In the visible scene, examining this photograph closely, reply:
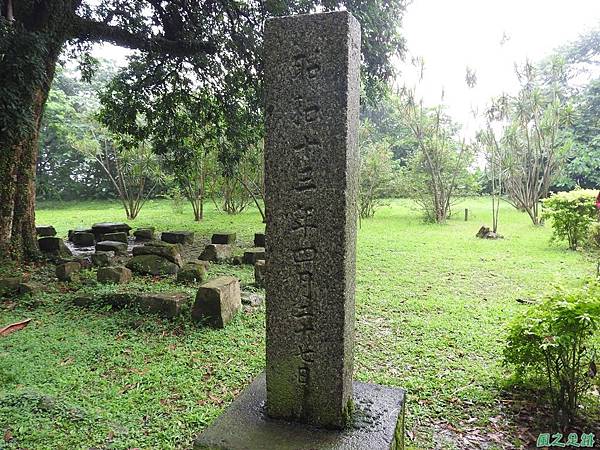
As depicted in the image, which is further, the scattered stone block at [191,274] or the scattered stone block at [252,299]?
the scattered stone block at [191,274]

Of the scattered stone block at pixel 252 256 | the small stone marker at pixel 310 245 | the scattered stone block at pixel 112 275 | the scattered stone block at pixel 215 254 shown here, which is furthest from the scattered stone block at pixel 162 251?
the small stone marker at pixel 310 245

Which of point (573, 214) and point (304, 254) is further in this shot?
point (573, 214)

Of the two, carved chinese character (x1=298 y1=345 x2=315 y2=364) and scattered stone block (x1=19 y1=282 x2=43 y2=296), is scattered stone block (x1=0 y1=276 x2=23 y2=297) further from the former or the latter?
carved chinese character (x1=298 y1=345 x2=315 y2=364)

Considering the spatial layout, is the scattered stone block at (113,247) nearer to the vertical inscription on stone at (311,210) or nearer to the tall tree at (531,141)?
the vertical inscription on stone at (311,210)

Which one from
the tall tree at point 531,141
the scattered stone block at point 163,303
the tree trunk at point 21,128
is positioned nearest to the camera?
the scattered stone block at point 163,303

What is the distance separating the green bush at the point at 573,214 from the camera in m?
9.75

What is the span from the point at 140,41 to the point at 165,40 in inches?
21.9

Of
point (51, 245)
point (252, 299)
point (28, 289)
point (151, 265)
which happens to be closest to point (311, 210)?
point (252, 299)

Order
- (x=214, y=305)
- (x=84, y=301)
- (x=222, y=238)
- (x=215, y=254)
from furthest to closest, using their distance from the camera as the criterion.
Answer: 1. (x=222, y=238)
2. (x=215, y=254)
3. (x=84, y=301)
4. (x=214, y=305)

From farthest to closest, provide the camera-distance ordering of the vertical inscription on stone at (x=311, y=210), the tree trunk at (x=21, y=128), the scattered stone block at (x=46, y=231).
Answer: the scattered stone block at (x=46, y=231), the tree trunk at (x=21, y=128), the vertical inscription on stone at (x=311, y=210)

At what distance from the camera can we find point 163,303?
532 cm

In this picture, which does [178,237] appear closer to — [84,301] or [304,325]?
[84,301]

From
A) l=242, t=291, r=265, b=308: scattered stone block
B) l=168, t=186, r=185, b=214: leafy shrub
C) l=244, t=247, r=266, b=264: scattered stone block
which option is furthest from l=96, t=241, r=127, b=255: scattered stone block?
l=168, t=186, r=185, b=214: leafy shrub

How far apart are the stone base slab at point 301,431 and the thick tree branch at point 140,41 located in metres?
7.86
